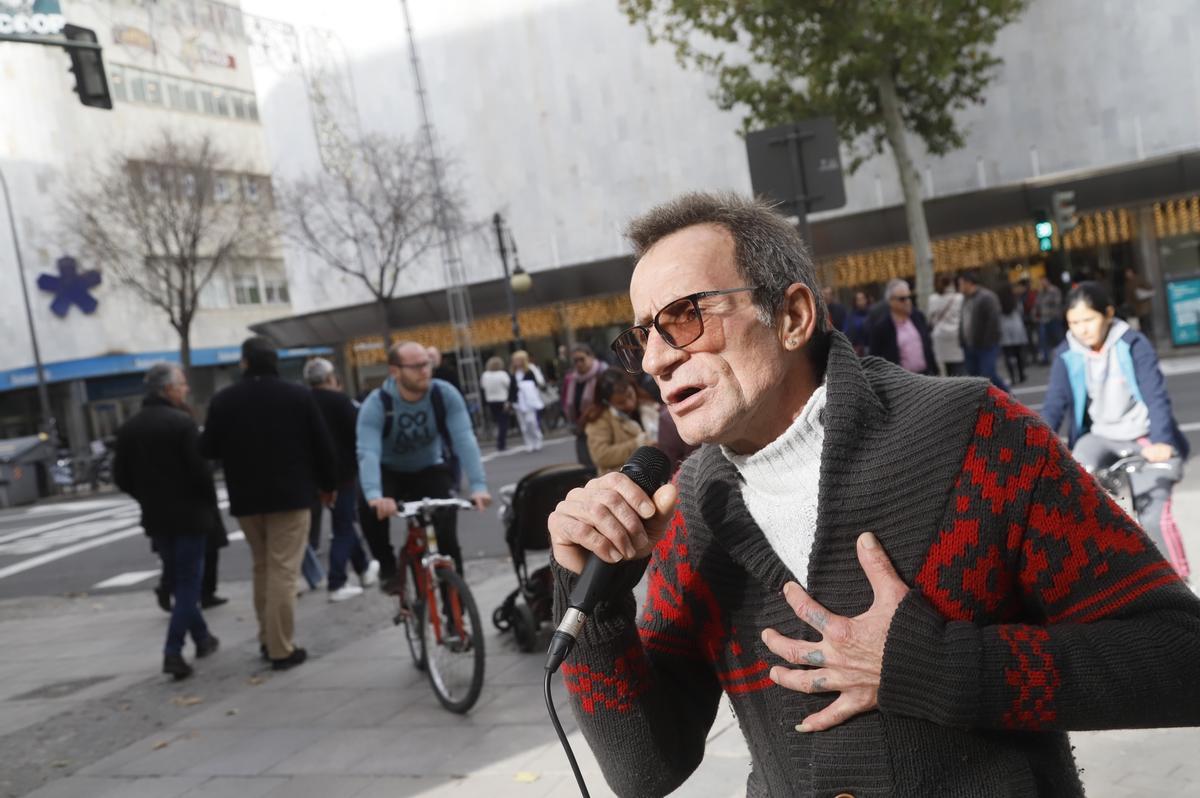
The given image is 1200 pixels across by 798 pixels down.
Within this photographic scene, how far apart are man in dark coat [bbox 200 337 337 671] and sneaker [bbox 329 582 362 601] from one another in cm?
190

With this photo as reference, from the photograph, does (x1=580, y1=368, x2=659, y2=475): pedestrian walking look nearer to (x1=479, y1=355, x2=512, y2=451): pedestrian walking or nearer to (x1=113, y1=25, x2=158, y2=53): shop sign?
(x1=479, y1=355, x2=512, y2=451): pedestrian walking

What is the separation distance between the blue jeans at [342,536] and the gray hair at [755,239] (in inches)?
303

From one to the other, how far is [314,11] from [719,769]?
Answer: 110ft

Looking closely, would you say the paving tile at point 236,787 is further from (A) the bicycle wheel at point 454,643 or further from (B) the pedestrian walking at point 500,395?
(B) the pedestrian walking at point 500,395

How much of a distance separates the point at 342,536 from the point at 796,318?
7.97 meters

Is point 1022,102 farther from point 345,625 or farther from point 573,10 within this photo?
point 345,625

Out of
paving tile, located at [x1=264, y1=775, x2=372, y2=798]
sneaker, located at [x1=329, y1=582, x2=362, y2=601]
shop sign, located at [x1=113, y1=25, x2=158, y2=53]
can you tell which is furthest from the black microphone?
shop sign, located at [x1=113, y1=25, x2=158, y2=53]

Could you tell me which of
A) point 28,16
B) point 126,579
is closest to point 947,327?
point 126,579

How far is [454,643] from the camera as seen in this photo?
562 centimetres

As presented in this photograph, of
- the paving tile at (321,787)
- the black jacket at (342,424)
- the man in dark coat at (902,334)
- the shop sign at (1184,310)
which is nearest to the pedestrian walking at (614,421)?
the paving tile at (321,787)

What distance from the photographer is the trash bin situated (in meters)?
24.3

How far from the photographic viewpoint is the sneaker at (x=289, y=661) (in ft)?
23.4

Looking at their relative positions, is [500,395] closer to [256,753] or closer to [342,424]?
[342,424]

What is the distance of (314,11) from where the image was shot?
110 ft
